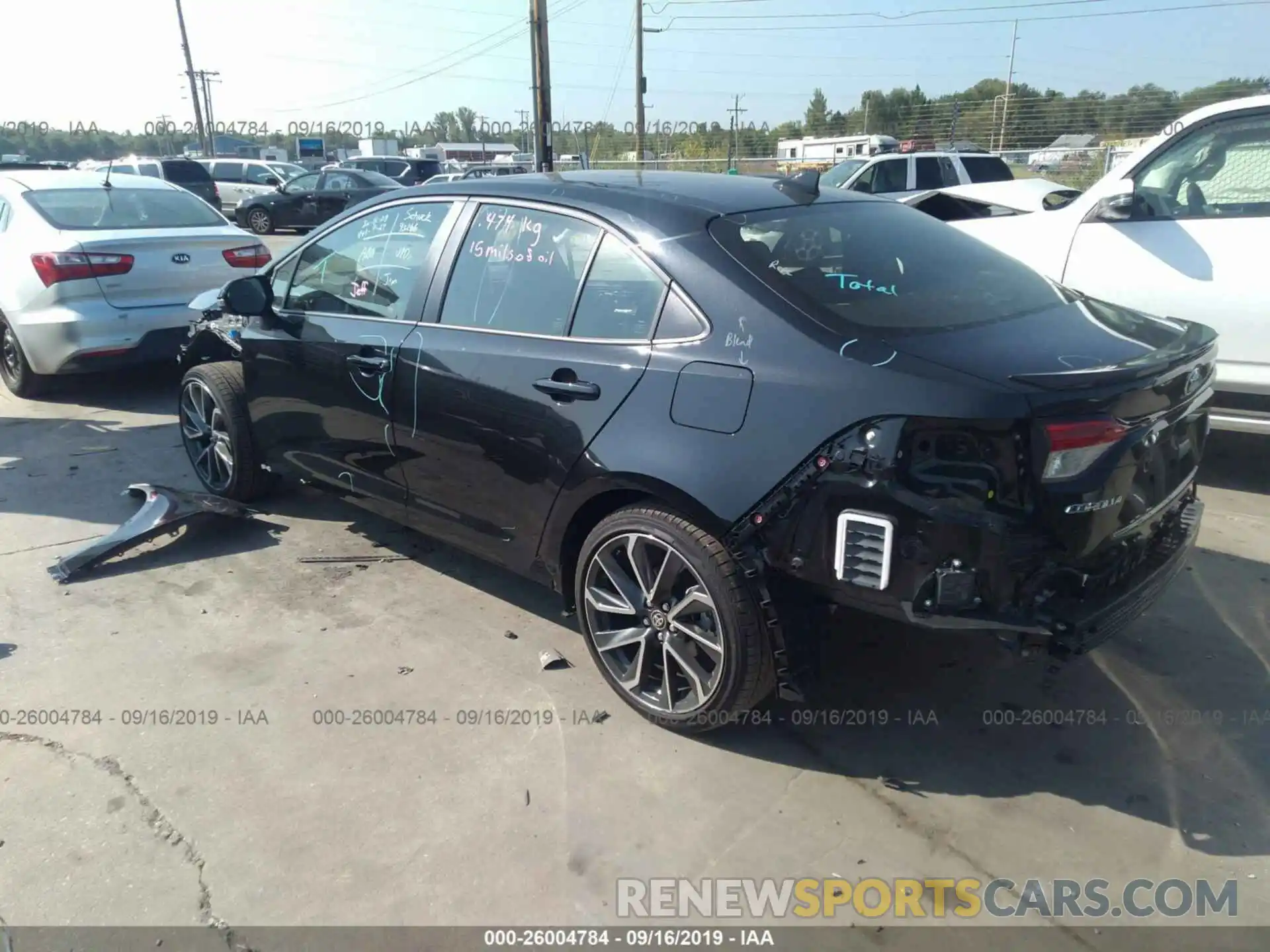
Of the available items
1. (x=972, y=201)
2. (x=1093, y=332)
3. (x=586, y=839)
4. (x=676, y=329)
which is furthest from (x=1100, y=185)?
(x=586, y=839)

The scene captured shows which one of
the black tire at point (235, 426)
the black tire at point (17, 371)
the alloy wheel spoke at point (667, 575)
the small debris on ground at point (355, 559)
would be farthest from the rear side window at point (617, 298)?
Result: the black tire at point (17, 371)

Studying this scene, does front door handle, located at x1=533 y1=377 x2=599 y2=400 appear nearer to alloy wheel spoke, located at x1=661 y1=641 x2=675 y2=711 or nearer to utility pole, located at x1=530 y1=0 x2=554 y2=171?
alloy wheel spoke, located at x1=661 y1=641 x2=675 y2=711

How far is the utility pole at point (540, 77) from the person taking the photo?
16.5 metres

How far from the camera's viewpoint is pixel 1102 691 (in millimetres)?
3312

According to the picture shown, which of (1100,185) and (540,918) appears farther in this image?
(1100,185)

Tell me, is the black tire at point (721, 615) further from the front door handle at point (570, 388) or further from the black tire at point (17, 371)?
the black tire at point (17, 371)

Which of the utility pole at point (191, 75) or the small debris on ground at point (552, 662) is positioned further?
the utility pole at point (191, 75)

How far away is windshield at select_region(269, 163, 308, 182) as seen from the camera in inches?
980

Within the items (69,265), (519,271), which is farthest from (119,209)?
(519,271)

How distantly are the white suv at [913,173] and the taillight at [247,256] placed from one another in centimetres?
853

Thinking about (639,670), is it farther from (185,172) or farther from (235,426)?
(185,172)

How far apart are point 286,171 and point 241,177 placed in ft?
5.40

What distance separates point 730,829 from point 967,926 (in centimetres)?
66

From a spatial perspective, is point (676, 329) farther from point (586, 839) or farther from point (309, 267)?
point (309, 267)
